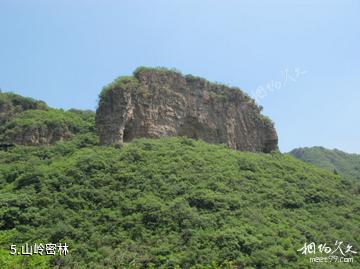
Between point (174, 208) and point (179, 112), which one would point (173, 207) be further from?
point (179, 112)

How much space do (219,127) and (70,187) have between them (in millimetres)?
14502

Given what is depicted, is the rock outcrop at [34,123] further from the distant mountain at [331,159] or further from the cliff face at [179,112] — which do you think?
the distant mountain at [331,159]

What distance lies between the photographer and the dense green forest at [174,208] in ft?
75.5

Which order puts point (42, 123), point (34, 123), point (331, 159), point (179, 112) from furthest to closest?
point (331, 159) → point (42, 123) → point (34, 123) → point (179, 112)

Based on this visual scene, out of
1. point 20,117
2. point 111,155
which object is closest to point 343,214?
point 111,155

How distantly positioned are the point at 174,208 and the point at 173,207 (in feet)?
0.30

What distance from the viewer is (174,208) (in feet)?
85.3

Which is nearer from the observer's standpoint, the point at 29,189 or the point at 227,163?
the point at 29,189

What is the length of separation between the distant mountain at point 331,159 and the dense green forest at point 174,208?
40.5 meters

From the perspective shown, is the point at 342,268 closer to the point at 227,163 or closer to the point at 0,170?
the point at 227,163

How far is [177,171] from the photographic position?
3052 cm

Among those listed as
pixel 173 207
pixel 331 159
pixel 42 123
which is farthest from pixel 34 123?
pixel 331 159

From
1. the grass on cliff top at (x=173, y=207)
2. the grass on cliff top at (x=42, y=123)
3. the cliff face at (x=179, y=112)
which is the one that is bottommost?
the grass on cliff top at (x=173, y=207)

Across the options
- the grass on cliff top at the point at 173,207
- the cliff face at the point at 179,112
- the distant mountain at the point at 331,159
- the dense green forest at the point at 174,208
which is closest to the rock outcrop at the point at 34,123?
the grass on cliff top at the point at 173,207
